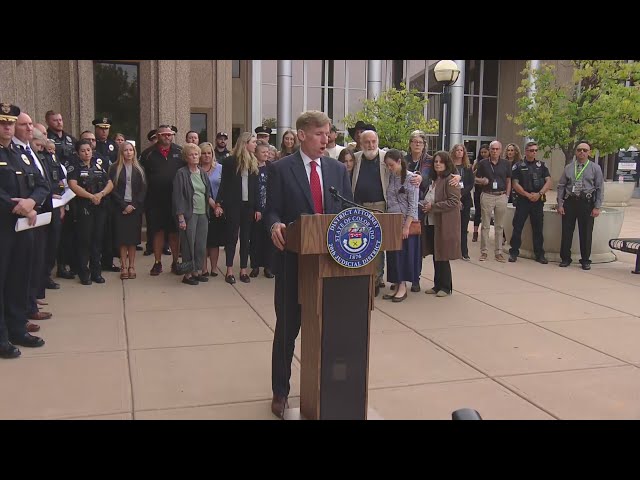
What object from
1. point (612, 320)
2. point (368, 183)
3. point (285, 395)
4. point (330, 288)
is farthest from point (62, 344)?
point (612, 320)

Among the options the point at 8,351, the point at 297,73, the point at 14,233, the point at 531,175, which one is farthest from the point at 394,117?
the point at 8,351

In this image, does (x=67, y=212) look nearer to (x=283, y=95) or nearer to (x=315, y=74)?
(x=283, y=95)

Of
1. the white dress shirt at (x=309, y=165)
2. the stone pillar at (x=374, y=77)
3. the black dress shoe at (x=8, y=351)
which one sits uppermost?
the stone pillar at (x=374, y=77)

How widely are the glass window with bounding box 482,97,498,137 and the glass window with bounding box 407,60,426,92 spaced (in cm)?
431

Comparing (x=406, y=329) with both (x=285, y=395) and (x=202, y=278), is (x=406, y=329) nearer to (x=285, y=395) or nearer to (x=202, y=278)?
(x=285, y=395)

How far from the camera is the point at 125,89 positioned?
12156mm

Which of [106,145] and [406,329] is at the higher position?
[106,145]

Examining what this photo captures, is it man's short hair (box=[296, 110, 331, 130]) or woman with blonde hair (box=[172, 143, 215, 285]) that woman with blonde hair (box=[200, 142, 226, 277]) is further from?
man's short hair (box=[296, 110, 331, 130])

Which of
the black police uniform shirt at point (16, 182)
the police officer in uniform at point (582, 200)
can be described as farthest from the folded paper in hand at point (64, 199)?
the police officer in uniform at point (582, 200)

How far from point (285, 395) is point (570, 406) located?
2.01m

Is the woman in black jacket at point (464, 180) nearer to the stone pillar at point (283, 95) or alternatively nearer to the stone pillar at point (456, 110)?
the stone pillar at point (283, 95)

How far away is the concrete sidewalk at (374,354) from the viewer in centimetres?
429

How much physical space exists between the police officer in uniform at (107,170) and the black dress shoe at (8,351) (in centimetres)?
356

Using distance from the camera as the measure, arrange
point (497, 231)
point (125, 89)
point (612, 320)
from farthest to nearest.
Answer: point (125, 89) < point (497, 231) < point (612, 320)
